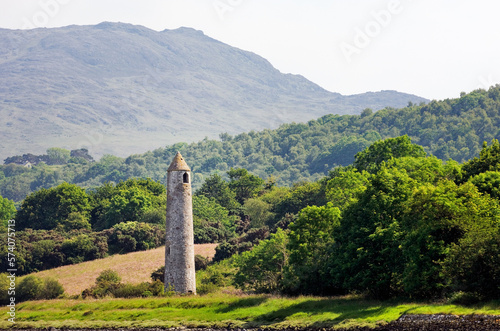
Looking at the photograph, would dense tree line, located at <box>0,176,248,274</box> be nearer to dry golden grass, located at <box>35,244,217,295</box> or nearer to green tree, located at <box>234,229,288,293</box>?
dry golden grass, located at <box>35,244,217,295</box>

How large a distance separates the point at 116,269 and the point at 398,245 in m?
34.4

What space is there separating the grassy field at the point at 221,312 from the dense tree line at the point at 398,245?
1760 millimetres

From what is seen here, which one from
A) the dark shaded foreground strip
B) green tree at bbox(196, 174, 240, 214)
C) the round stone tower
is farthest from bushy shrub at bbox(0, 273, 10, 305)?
green tree at bbox(196, 174, 240, 214)

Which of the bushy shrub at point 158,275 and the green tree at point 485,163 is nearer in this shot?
the green tree at point 485,163

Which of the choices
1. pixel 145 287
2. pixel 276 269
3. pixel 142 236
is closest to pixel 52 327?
pixel 145 287

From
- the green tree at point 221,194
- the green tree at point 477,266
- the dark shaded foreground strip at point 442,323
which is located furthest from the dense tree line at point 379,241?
the green tree at point 221,194

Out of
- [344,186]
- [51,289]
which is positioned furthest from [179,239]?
[344,186]

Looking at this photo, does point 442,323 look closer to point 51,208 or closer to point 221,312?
point 221,312

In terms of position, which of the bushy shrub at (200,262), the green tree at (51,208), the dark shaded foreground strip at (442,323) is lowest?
the dark shaded foreground strip at (442,323)

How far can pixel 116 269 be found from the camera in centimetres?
7106

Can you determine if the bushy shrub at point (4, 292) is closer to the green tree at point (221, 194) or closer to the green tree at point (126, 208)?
the green tree at point (126, 208)

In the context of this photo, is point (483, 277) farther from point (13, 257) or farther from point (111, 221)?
point (111, 221)

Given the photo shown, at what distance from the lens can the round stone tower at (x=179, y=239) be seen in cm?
5305

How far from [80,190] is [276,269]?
56.6m
